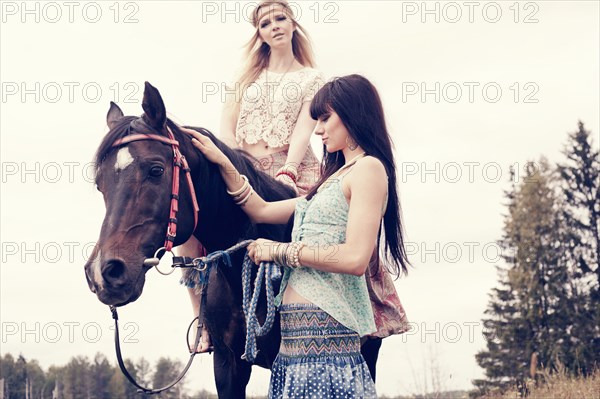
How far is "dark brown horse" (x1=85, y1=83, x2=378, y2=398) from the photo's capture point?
389 cm

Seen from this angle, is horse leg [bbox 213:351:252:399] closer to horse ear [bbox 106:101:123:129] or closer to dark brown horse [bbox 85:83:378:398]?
dark brown horse [bbox 85:83:378:398]

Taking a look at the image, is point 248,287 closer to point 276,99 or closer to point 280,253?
point 280,253

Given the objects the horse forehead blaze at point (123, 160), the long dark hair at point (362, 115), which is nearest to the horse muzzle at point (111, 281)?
the horse forehead blaze at point (123, 160)

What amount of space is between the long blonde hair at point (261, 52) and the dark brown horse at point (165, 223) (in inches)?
64.5

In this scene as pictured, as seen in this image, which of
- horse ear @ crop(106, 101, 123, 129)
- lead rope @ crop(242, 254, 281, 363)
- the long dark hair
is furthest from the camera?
horse ear @ crop(106, 101, 123, 129)

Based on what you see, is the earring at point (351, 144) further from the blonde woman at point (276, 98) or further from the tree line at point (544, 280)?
the tree line at point (544, 280)

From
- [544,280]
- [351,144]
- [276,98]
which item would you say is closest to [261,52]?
[276,98]

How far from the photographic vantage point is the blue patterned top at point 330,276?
12.8 feet

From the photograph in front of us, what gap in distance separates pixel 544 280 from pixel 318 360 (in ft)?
110

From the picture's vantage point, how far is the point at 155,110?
4.32 meters

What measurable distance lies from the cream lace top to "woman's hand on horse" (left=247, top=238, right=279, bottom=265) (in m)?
2.13

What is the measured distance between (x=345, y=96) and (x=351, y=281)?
3.12 ft

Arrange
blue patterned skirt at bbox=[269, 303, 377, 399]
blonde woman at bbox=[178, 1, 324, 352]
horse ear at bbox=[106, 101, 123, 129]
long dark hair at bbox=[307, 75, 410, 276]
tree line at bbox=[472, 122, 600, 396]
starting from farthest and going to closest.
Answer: tree line at bbox=[472, 122, 600, 396]
blonde woman at bbox=[178, 1, 324, 352]
horse ear at bbox=[106, 101, 123, 129]
long dark hair at bbox=[307, 75, 410, 276]
blue patterned skirt at bbox=[269, 303, 377, 399]

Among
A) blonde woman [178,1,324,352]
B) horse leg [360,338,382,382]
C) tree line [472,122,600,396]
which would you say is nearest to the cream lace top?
blonde woman [178,1,324,352]
